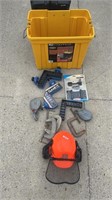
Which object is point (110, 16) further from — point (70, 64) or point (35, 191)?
point (35, 191)

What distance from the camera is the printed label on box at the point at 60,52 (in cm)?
197

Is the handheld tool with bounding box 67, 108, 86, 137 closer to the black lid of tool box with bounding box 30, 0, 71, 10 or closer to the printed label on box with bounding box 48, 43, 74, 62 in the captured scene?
the printed label on box with bounding box 48, 43, 74, 62

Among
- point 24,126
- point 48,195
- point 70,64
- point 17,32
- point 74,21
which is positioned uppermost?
point 74,21

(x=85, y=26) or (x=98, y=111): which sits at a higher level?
(x=85, y=26)

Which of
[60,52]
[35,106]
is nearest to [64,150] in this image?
[35,106]

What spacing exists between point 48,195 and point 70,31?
141cm

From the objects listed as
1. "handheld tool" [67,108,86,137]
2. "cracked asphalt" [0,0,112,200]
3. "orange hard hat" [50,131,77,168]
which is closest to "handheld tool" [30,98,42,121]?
"cracked asphalt" [0,0,112,200]

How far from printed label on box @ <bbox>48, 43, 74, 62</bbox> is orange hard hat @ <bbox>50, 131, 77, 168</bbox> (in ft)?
2.38

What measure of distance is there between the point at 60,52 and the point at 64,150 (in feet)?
2.76

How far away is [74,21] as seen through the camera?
2.11m

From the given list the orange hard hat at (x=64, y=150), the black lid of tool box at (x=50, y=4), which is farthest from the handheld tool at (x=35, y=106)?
the black lid of tool box at (x=50, y=4)

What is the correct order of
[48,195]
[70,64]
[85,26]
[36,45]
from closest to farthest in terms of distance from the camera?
[48,195]
[36,45]
[85,26]
[70,64]

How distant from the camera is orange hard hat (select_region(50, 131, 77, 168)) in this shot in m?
1.67

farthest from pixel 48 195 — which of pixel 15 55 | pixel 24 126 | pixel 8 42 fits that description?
pixel 8 42
